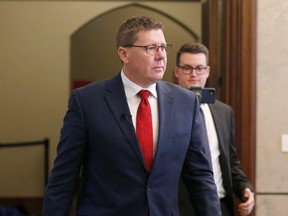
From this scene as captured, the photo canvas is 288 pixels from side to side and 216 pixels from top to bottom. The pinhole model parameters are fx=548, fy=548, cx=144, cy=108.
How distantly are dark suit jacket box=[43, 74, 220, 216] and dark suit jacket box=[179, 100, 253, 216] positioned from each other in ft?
1.55

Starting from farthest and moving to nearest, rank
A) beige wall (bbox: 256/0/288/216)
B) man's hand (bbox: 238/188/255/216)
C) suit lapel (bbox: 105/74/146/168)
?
beige wall (bbox: 256/0/288/216) → man's hand (bbox: 238/188/255/216) → suit lapel (bbox: 105/74/146/168)

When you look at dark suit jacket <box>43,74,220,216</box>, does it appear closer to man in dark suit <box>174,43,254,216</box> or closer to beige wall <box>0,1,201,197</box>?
man in dark suit <box>174,43,254,216</box>

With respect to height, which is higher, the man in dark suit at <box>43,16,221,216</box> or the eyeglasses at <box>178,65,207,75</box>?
the eyeglasses at <box>178,65,207,75</box>

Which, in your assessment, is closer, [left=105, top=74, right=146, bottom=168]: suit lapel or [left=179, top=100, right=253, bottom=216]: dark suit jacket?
[left=105, top=74, right=146, bottom=168]: suit lapel

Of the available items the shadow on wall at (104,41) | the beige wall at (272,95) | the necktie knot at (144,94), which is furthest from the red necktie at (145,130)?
the shadow on wall at (104,41)

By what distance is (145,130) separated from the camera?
1962 millimetres

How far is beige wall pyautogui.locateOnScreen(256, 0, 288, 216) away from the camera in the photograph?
3314mm

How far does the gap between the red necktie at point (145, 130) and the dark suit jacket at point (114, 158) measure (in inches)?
1.5

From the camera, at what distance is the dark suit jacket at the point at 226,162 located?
8.25ft

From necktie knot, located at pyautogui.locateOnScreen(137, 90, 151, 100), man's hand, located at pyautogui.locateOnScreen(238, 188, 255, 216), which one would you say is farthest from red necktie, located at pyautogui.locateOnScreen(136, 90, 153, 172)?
man's hand, located at pyautogui.locateOnScreen(238, 188, 255, 216)

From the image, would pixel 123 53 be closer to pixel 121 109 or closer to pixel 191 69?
pixel 121 109

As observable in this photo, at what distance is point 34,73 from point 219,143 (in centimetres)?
469

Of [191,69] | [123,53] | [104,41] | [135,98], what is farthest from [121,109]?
[104,41]

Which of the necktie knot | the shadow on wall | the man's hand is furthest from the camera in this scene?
the shadow on wall
